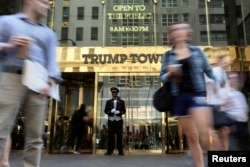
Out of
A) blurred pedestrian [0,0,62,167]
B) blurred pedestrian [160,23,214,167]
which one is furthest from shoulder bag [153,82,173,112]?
blurred pedestrian [0,0,62,167]

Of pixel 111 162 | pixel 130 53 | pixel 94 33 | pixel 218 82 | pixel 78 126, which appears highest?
pixel 94 33

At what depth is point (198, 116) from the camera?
4.00 m

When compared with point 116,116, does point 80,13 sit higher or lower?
higher

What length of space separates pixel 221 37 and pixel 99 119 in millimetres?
4926

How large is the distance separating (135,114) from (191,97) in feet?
28.0

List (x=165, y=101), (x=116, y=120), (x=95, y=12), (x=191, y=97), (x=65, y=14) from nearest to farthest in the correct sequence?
(x=191, y=97) → (x=165, y=101) → (x=116, y=120) → (x=65, y=14) → (x=95, y=12)

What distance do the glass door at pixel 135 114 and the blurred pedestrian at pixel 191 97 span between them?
26.4ft

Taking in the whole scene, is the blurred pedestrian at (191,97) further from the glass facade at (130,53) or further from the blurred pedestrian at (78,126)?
the blurred pedestrian at (78,126)

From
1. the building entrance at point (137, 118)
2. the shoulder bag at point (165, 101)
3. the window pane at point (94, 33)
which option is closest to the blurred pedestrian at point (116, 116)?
the building entrance at point (137, 118)

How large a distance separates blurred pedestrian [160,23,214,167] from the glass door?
8.05m

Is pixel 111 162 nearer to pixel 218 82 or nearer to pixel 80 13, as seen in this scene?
pixel 218 82

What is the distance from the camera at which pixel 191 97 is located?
4125 mm

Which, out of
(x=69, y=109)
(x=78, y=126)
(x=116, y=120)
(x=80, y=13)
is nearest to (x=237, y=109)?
(x=116, y=120)

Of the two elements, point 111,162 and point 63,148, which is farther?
point 63,148
